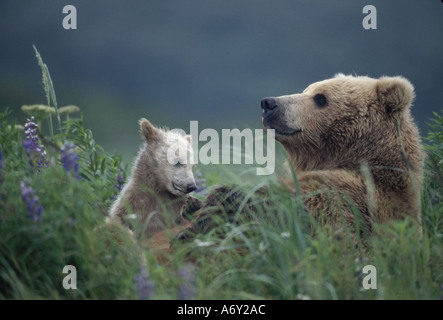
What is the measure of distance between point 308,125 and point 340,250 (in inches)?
49.1

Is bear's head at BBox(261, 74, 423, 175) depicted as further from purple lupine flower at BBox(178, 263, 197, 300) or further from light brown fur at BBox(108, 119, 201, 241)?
purple lupine flower at BBox(178, 263, 197, 300)

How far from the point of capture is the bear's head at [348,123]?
3338 mm

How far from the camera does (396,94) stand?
341cm

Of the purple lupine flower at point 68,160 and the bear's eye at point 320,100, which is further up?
the bear's eye at point 320,100

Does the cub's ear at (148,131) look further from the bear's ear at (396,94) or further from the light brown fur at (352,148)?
the bear's ear at (396,94)

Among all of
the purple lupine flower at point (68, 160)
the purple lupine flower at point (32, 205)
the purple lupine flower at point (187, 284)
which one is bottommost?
the purple lupine flower at point (187, 284)

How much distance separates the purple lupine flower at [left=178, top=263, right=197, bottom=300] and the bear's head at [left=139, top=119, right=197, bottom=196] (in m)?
1.87

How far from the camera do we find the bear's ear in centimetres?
341

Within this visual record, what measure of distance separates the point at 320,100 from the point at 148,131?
166 centimetres

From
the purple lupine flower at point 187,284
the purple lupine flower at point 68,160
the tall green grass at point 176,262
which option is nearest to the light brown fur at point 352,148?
the tall green grass at point 176,262

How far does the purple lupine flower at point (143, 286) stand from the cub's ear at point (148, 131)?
249 cm

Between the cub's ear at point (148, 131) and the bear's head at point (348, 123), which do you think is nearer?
the bear's head at point (348, 123)

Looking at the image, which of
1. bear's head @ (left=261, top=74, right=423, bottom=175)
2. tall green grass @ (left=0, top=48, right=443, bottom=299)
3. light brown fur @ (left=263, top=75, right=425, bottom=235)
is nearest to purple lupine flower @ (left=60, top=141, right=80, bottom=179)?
tall green grass @ (left=0, top=48, right=443, bottom=299)
